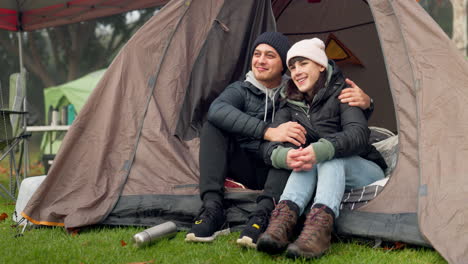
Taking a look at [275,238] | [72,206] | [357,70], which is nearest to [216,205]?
[275,238]

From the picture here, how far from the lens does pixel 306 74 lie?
8.28 feet

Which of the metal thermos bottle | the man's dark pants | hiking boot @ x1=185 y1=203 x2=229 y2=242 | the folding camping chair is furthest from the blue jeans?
the folding camping chair

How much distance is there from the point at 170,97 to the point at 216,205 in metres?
0.83

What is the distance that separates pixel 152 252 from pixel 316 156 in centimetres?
83

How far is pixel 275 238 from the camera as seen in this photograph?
81.7 inches

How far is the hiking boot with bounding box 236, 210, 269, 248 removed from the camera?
2.20 metres

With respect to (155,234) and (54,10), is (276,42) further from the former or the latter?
(54,10)

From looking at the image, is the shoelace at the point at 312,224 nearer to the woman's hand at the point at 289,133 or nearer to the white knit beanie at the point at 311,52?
the woman's hand at the point at 289,133

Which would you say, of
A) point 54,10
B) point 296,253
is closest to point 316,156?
point 296,253

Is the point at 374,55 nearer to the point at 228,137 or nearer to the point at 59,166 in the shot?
the point at 228,137

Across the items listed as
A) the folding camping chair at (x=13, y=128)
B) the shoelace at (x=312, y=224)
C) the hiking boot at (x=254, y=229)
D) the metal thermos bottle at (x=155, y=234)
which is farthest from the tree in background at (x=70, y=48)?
the shoelace at (x=312, y=224)

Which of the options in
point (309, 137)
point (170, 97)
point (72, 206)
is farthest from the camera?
point (170, 97)

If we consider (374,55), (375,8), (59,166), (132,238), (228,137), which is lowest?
(132,238)

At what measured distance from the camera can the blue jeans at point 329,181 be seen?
225cm
